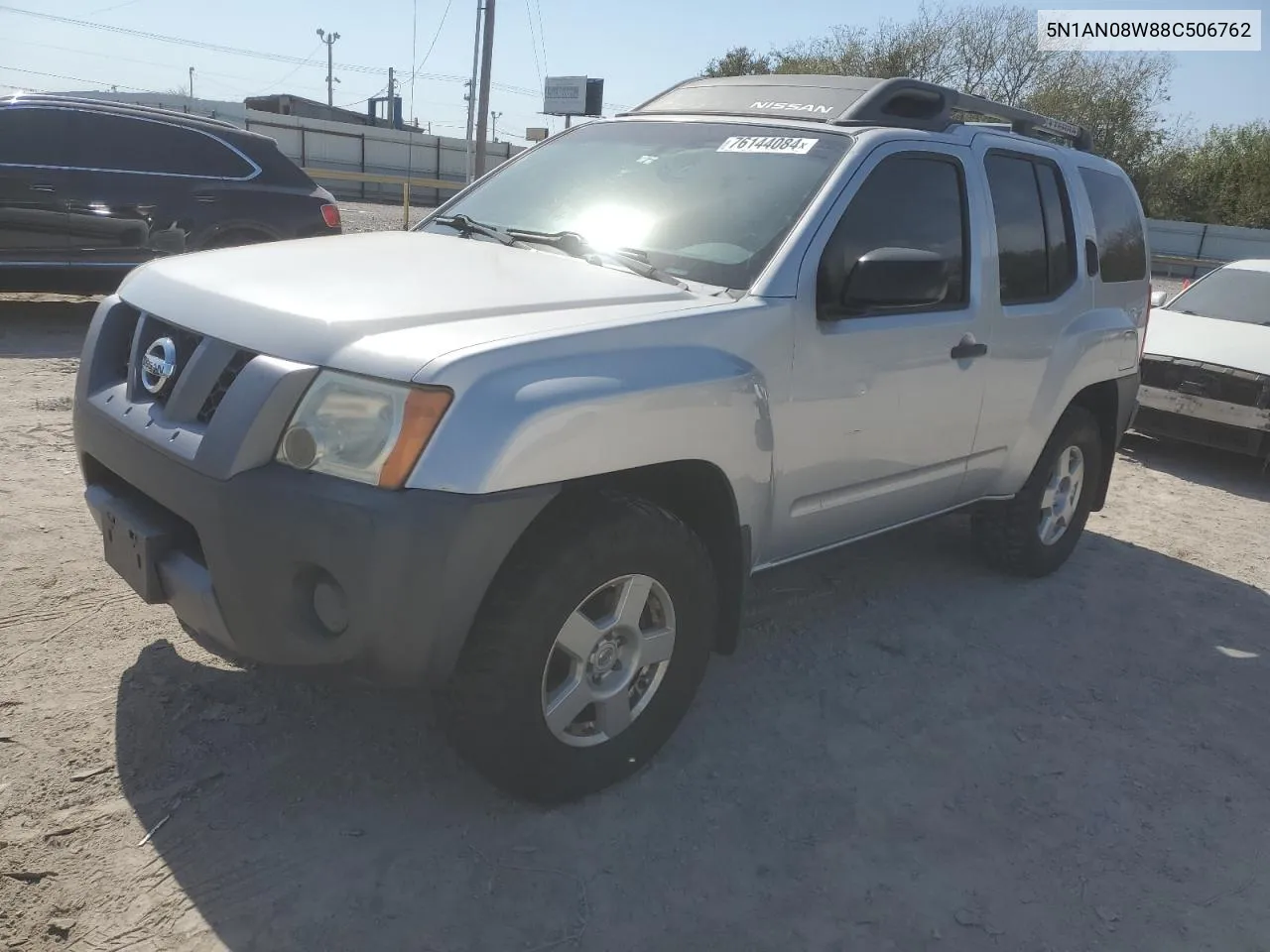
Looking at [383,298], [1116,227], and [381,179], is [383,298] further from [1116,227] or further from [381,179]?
[381,179]

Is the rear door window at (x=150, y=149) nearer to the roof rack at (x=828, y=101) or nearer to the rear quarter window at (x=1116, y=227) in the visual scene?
the roof rack at (x=828, y=101)

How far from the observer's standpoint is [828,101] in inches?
146

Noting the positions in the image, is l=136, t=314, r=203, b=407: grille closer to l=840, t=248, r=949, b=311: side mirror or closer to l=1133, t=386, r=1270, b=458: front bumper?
l=840, t=248, r=949, b=311: side mirror

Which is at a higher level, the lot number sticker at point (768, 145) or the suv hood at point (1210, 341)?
the lot number sticker at point (768, 145)

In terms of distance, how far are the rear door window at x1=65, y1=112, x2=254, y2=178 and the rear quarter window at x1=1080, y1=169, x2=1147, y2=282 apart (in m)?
6.77

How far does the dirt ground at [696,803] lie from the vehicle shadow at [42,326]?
3792mm

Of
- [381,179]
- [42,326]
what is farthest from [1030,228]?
[381,179]

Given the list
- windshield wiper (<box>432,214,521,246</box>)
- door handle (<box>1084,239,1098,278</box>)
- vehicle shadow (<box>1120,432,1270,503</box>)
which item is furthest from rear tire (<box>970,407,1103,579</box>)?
vehicle shadow (<box>1120,432,1270,503</box>)

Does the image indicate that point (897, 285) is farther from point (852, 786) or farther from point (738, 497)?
point (852, 786)

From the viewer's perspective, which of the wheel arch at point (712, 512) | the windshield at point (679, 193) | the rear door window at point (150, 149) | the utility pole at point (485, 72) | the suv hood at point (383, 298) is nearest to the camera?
the suv hood at point (383, 298)

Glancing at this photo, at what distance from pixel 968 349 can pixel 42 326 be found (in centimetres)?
772

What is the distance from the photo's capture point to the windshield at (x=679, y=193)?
126 inches

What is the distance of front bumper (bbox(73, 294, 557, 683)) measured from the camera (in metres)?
2.21

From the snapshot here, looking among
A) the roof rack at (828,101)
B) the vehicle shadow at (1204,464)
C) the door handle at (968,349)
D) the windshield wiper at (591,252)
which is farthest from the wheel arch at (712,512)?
the vehicle shadow at (1204,464)
